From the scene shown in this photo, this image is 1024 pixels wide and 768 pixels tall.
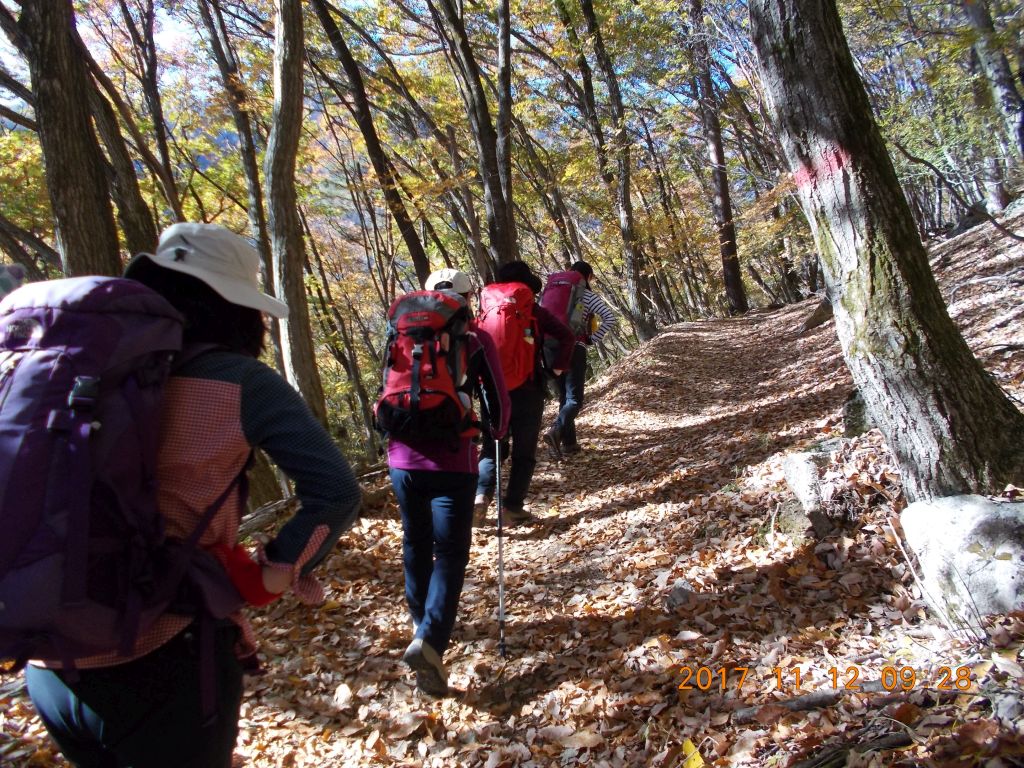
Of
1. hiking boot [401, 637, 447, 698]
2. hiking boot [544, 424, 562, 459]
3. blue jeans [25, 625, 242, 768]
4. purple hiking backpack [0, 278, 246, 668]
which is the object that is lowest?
hiking boot [401, 637, 447, 698]

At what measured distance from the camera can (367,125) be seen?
11531 millimetres

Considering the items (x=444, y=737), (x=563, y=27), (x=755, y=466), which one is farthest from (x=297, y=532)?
(x=563, y=27)

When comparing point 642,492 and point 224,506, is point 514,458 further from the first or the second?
point 224,506

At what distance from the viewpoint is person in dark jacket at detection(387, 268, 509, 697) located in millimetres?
3049

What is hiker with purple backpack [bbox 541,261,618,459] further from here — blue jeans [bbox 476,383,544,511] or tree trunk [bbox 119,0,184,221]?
tree trunk [bbox 119,0,184,221]

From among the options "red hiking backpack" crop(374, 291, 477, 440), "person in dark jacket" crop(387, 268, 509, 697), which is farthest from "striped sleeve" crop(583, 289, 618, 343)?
"person in dark jacket" crop(387, 268, 509, 697)

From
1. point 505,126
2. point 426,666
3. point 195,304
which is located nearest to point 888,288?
point 426,666

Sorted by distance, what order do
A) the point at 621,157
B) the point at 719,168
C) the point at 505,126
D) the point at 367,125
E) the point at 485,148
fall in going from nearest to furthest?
the point at 485,148, the point at 505,126, the point at 367,125, the point at 621,157, the point at 719,168

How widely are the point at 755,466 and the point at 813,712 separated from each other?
2916mm

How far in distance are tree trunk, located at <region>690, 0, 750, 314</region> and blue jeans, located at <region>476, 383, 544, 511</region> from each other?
12761mm

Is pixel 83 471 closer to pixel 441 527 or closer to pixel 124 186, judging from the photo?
pixel 441 527

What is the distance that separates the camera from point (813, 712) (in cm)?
255

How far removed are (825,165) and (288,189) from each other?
4.75 meters

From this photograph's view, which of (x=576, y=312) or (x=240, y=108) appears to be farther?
(x=240, y=108)
